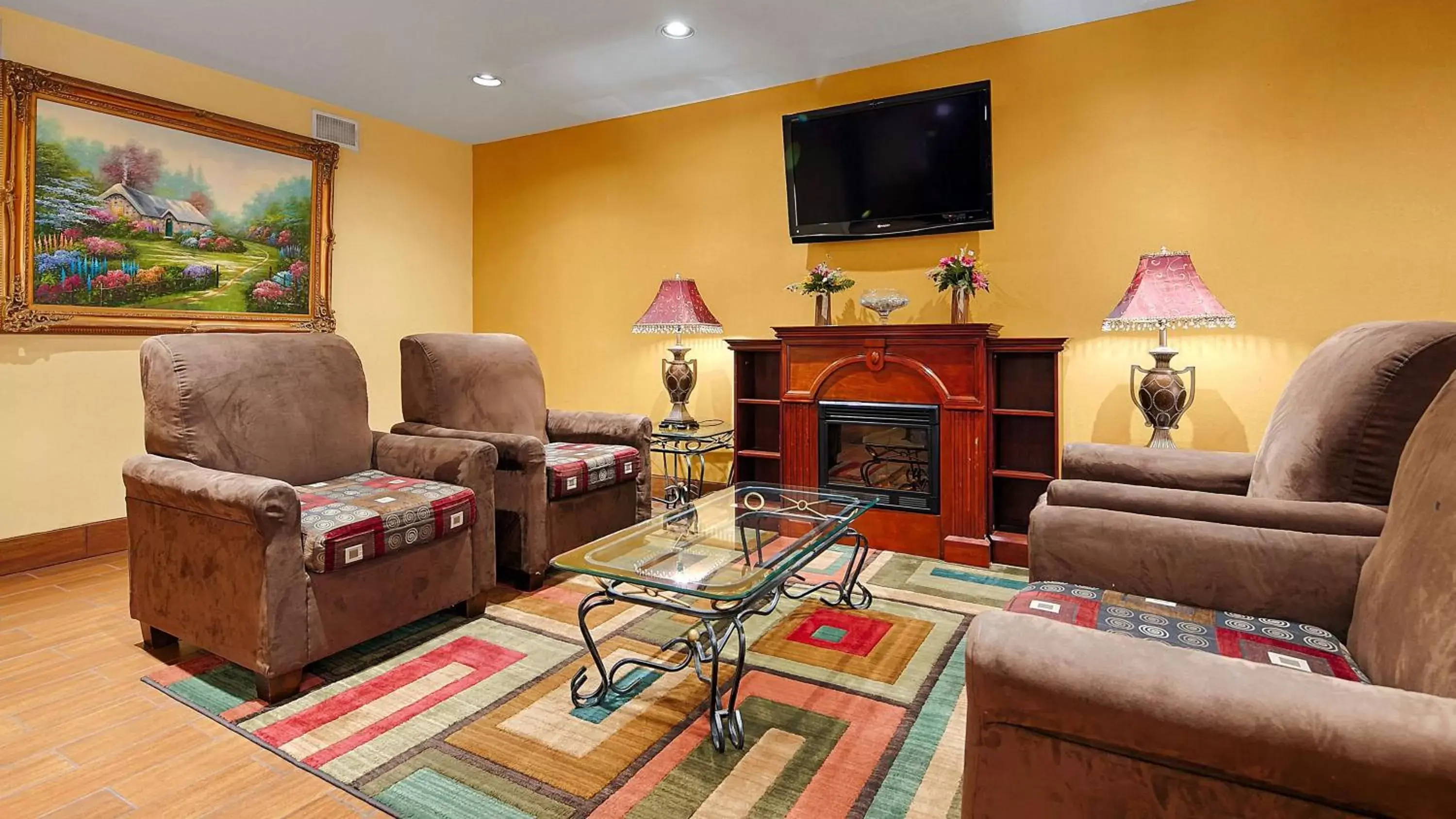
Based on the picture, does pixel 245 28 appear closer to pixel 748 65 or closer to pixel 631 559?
pixel 748 65

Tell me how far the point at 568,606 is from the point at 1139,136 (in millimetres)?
3373

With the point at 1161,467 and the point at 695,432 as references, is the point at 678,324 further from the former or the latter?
the point at 1161,467

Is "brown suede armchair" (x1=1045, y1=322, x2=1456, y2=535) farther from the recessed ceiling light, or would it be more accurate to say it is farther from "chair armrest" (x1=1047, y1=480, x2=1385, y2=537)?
the recessed ceiling light

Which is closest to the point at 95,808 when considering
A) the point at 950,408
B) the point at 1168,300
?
the point at 950,408

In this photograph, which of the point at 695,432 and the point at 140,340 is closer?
the point at 140,340

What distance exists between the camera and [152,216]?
3.69 m

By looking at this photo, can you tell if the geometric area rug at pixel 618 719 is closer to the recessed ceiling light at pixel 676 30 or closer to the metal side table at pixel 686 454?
the metal side table at pixel 686 454

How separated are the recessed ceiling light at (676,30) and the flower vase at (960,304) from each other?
6.02ft

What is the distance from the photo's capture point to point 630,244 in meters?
4.78

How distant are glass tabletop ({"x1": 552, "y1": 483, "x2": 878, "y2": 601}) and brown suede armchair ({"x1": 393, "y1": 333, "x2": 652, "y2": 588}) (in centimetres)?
67

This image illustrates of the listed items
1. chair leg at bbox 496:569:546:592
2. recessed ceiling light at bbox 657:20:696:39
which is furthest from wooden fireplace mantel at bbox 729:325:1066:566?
recessed ceiling light at bbox 657:20:696:39

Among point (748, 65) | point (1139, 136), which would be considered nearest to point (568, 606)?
point (748, 65)

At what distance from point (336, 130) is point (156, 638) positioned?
11.2ft

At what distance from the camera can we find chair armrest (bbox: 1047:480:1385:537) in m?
1.51
